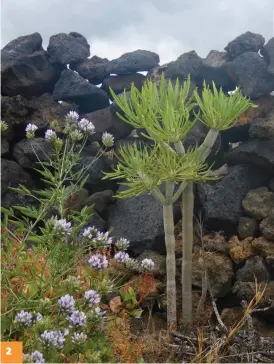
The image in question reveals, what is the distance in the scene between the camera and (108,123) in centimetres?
410

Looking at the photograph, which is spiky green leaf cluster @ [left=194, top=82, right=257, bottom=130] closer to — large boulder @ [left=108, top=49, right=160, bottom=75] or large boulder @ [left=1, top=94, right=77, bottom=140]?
large boulder @ [left=108, top=49, right=160, bottom=75]

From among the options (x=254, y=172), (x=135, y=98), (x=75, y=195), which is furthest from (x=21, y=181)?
(x=254, y=172)

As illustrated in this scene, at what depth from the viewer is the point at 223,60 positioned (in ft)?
13.6

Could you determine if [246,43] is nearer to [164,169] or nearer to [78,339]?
[164,169]

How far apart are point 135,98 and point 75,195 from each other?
3.68ft

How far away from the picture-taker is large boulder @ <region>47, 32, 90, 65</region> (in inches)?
172

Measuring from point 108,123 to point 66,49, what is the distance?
80 cm

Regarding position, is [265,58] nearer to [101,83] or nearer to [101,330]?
[101,83]

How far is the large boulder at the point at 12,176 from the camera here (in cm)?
391

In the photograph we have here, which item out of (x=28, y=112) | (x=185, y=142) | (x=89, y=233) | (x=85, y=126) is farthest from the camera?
(x=28, y=112)

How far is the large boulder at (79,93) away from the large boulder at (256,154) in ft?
4.10

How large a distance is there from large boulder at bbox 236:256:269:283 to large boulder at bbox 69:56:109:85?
6.71ft

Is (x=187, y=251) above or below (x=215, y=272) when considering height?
above

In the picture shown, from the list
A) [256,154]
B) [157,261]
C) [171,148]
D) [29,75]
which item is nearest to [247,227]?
[256,154]
